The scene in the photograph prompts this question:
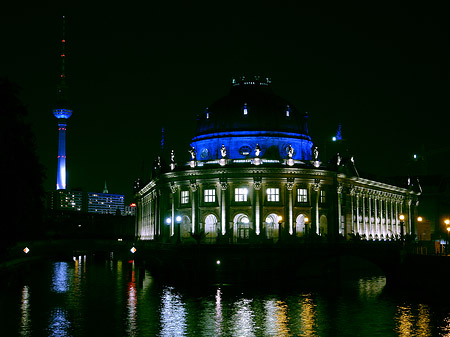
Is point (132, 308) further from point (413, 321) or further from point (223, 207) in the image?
point (223, 207)

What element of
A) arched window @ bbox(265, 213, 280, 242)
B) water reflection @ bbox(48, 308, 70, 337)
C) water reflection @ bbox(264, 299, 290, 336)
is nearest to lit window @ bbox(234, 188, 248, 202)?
arched window @ bbox(265, 213, 280, 242)

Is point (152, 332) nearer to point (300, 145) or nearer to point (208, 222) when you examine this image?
point (208, 222)

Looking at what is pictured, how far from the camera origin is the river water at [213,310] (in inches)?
2044

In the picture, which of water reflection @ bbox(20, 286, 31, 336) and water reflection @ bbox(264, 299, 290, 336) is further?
water reflection @ bbox(264, 299, 290, 336)

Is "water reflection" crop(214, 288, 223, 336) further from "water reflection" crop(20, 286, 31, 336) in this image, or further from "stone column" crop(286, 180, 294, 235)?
"stone column" crop(286, 180, 294, 235)

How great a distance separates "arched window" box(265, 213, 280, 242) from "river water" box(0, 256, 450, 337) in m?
14.6

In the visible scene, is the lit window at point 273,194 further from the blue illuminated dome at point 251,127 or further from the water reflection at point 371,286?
the water reflection at point 371,286

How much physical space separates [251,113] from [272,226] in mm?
20176

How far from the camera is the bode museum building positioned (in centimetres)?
9906

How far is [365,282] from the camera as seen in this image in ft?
295

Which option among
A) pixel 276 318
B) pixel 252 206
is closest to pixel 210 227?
pixel 252 206

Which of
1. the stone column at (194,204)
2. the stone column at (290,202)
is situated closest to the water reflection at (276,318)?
the stone column at (290,202)

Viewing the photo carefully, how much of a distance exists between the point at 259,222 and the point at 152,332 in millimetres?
48650

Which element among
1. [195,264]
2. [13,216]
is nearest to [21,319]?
[13,216]
